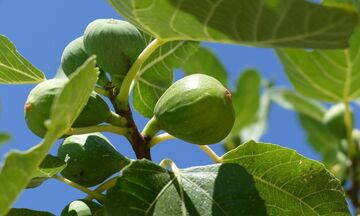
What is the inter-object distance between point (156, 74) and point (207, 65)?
78.5 inches

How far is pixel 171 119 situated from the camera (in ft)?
5.05

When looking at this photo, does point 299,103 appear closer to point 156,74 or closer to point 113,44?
point 156,74

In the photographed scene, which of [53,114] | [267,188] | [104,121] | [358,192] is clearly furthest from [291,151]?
[358,192]

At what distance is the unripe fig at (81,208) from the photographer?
5.12 feet

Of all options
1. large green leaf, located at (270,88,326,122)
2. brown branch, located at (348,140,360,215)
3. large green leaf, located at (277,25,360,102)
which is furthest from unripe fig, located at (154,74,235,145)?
large green leaf, located at (270,88,326,122)

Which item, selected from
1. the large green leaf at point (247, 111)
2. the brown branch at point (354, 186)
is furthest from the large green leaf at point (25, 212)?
the large green leaf at point (247, 111)

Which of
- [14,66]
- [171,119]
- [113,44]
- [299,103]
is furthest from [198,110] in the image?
[299,103]

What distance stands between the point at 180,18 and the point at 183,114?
0.24m

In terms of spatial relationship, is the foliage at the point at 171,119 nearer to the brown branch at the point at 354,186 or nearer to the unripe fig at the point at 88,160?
the unripe fig at the point at 88,160

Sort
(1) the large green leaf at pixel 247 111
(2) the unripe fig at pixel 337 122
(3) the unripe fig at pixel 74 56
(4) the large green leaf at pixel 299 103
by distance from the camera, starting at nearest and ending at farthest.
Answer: (3) the unripe fig at pixel 74 56 → (2) the unripe fig at pixel 337 122 → (1) the large green leaf at pixel 247 111 → (4) the large green leaf at pixel 299 103

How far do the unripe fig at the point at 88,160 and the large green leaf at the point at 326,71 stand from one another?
119 centimetres

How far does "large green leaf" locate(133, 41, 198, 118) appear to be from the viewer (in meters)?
1.96

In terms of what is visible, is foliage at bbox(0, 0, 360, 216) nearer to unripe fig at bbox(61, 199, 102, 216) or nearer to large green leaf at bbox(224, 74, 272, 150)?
unripe fig at bbox(61, 199, 102, 216)

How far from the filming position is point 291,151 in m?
1.64
